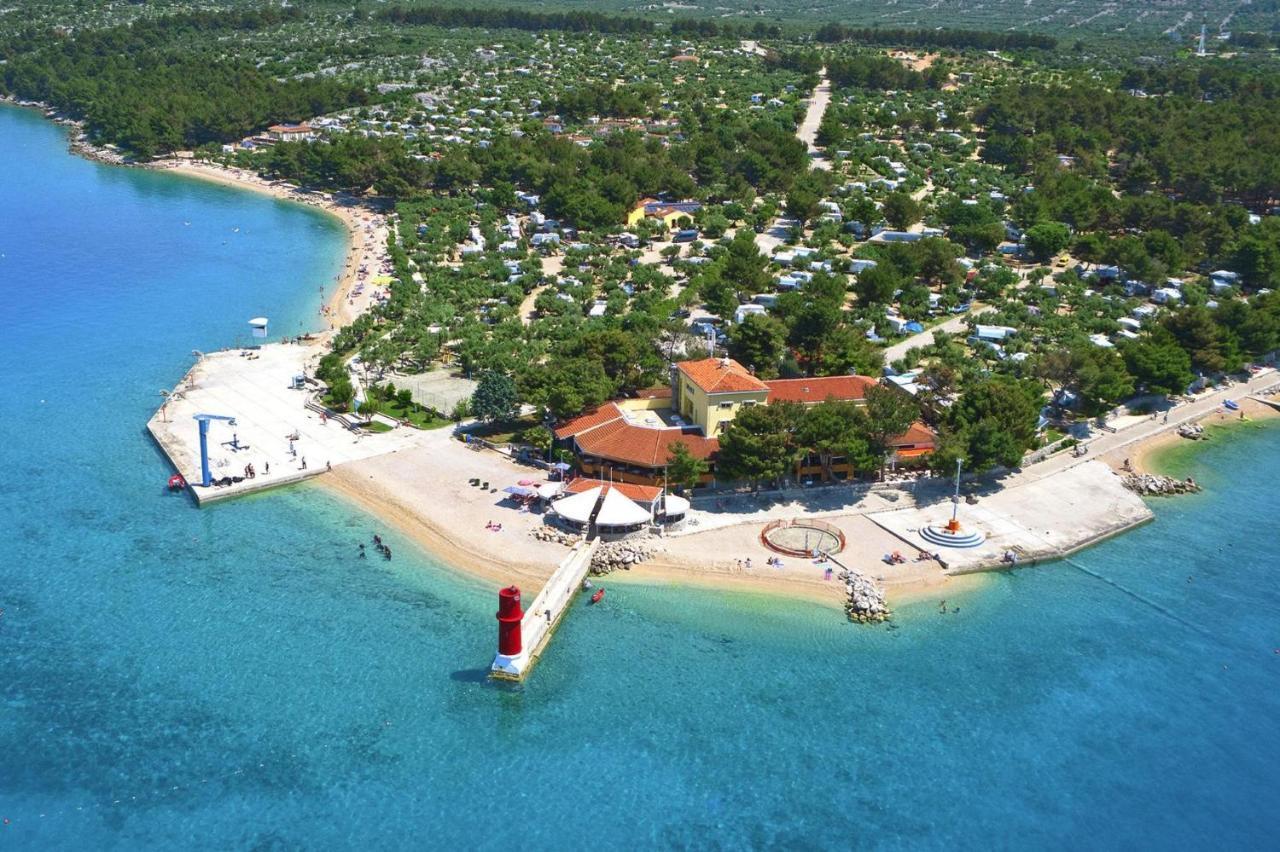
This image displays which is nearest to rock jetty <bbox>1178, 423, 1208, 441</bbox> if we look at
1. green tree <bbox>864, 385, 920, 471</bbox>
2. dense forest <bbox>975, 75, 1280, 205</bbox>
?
green tree <bbox>864, 385, 920, 471</bbox>

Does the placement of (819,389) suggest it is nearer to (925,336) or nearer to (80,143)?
(925,336)

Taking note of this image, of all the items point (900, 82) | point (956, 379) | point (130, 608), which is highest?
point (900, 82)

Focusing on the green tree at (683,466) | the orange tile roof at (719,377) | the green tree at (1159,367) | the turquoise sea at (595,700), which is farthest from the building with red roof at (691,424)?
the green tree at (1159,367)

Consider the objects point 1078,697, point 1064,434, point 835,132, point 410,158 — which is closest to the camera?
point 1078,697

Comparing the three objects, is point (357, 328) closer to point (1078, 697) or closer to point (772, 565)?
point (772, 565)

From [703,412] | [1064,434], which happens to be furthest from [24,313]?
[1064,434]

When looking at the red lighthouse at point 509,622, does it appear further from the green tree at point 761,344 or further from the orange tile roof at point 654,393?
the green tree at point 761,344
